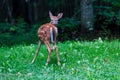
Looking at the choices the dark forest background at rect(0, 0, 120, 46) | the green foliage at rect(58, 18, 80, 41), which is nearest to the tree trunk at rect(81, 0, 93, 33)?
the dark forest background at rect(0, 0, 120, 46)

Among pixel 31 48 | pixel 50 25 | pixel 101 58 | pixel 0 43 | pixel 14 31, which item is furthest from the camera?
pixel 14 31

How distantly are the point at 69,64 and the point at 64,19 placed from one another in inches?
300

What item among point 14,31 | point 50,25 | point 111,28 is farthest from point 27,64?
point 111,28

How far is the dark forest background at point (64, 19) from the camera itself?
14.9 meters

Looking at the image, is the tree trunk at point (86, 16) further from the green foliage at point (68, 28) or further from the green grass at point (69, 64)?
the green grass at point (69, 64)

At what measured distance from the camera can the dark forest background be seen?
1491 cm

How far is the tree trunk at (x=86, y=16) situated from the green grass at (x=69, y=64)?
431cm

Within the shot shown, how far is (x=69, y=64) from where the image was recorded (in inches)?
334

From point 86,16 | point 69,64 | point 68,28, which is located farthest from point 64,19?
point 69,64

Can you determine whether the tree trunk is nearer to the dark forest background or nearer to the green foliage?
the dark forest background

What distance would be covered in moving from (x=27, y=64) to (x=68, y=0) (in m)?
8.51

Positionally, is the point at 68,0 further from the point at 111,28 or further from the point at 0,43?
the point at 0,43

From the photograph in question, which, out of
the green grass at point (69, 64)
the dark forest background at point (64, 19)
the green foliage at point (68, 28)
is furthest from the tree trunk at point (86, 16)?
the green grass at point (69, 64)

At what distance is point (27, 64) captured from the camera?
866 cm
